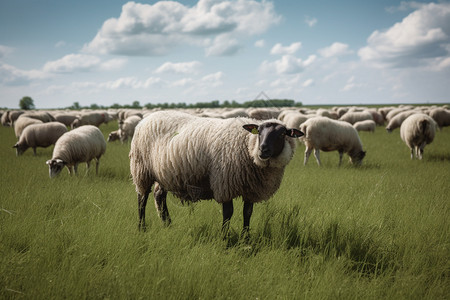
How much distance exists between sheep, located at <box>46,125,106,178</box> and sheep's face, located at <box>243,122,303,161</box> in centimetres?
630

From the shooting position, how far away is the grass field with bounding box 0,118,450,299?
241cm

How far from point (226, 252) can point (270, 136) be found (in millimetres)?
1419

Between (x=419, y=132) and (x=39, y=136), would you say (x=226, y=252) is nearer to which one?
(x=419, y=132)

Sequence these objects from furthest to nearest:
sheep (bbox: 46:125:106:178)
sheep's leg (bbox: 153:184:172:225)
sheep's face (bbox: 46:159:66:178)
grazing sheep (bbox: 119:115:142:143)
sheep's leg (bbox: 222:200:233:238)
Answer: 1. grazing sheep (bbox: 119:115:142:143)
2. sheep (bbox: 46:125:106:178)
3. sheep's face (bbox: 46:159:66:178)
4. sheep's leg (bbox: 153:184:172:225)
5. sheep's leg (bbox: 222:200:233:238)

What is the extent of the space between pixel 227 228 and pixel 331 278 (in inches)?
49.6

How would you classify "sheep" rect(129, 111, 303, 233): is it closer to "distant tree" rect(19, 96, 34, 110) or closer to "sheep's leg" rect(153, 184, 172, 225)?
"sheep's leg" rect(153, 184, 172, 225)

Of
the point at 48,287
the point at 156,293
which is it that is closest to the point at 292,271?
the point at 156,293

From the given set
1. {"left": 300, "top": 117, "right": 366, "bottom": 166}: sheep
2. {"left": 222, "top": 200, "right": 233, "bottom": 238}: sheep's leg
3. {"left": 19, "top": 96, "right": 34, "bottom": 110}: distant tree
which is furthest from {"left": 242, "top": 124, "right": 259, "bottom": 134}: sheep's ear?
{"left": 19, "top": 96, "right": 34, "bottom": 110}: distant tree

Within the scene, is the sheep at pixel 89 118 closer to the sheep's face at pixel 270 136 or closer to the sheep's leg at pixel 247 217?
the sheep's leg at pixel 247 217

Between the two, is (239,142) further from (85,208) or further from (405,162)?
(405,162)

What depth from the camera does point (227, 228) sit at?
11.0ft

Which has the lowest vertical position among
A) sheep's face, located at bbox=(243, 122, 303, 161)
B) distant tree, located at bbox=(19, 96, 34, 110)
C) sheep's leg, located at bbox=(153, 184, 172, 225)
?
sheep's leg, located at bbox=(153, 184, 172, 225)

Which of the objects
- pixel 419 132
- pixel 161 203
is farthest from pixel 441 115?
pixel 161 203

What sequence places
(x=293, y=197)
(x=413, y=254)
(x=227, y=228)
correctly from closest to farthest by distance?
(x=413, y=254), (x=227, y=228), (x=293, y=197)
